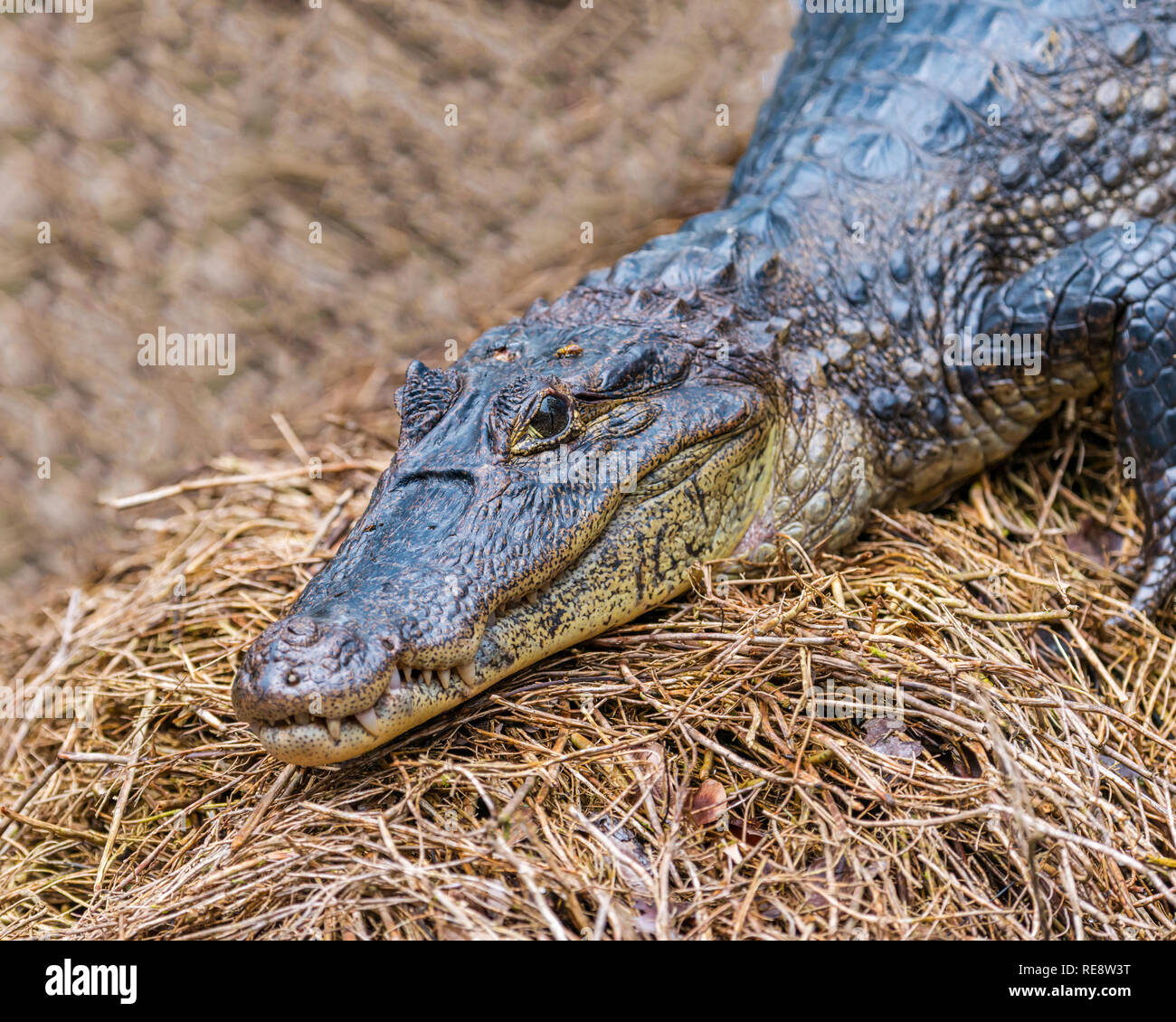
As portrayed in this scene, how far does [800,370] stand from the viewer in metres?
3.25

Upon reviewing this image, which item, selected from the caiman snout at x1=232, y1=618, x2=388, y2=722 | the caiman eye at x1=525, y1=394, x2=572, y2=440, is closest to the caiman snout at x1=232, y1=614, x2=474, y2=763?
the caiman snout at x1=232, y1=618, x2=388, y2=722

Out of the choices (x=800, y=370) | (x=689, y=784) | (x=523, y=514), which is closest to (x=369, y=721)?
(x=523, y=514)

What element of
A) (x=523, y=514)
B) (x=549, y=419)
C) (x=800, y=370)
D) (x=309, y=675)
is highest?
(x=800, y=370)

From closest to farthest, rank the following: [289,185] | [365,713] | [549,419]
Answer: [365,713] → [549,419] → [289,185]

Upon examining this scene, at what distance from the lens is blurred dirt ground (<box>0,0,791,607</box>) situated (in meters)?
5.88

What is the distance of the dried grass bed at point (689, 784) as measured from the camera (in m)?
2.08

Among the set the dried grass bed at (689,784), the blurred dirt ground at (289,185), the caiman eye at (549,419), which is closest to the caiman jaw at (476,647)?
the dried grass bed at (689,784)

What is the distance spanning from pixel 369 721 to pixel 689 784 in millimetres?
775

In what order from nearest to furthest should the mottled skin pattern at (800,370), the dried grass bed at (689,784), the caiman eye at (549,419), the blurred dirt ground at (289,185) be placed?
1. the dried grass bed at (689,784)
2. the mottled skin pattern at (800,370)
3. the caiman eye at (549,419)
4. the blurred dirt ground at (289,185)

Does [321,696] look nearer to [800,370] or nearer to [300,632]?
[300,632]

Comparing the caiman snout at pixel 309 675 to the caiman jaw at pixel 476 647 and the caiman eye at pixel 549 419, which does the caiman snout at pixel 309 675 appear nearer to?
the caiman jaw at pixel 476 647

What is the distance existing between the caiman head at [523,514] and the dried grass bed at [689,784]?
19 centimetres

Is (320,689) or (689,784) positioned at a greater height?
(320,689)
